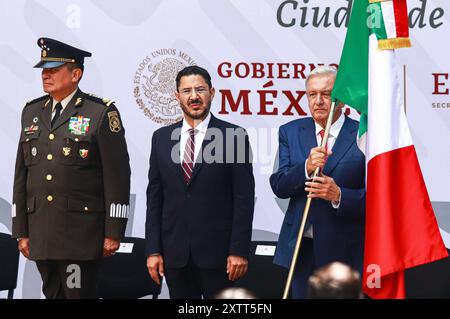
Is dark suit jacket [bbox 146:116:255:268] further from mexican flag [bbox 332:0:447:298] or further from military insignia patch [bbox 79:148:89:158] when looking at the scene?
mexican flag [bbox 332:0:447:298]

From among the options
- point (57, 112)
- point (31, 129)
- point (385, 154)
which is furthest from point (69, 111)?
point (385, 154)

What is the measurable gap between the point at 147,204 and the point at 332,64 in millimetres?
1122

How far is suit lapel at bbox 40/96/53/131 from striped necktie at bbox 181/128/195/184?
67cm

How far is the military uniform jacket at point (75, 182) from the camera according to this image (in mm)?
4992

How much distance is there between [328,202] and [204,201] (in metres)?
0.60

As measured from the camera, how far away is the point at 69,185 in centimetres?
500

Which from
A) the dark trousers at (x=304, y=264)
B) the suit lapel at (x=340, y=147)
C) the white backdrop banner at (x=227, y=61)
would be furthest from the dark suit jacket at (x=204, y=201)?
the suit lapel at (x=340, y=147)

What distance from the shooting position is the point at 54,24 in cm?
511

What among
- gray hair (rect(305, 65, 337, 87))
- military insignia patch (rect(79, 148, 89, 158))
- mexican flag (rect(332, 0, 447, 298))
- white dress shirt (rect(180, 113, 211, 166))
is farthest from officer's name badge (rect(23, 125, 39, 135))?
mexican flag (rect(332, 0, 447, 298))

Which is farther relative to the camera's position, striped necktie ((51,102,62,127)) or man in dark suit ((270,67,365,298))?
striped necktie ((51,102,62,127))

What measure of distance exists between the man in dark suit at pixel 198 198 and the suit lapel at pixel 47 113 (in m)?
0.54

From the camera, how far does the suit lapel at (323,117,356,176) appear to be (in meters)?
4.86

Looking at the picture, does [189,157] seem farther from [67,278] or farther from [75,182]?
[67,278]
